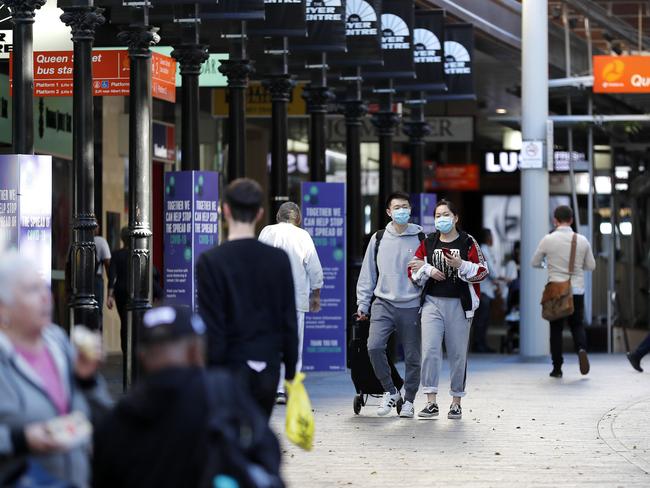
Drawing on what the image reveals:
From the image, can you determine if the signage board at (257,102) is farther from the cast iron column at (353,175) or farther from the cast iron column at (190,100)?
the cast iron column at (190,100)

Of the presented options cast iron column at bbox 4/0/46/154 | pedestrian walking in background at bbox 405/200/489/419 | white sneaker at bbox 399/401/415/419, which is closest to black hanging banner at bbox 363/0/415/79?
pedestrian walking in background at bbox 405/200/489/419

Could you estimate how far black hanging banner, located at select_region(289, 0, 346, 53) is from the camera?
17953 millimetres

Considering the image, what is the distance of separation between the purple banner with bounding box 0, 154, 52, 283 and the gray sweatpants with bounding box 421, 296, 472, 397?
3.25 m

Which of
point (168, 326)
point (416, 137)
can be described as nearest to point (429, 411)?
point (168, 326)

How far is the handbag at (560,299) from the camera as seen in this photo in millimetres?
18031

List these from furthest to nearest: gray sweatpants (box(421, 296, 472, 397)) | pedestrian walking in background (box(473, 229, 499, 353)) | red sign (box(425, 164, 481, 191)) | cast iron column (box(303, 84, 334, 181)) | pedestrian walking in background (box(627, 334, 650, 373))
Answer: red sign (box(425, 164, 481, 191)) < pedestrian walking in background (box(473, 229, 499, 353)) < cast iron column (box(303, 84, 334, 181)) < pedestrian walking in background (box(627, 334, 650, 373)) < gray sweatpants (box(421, 296, 472, 397))

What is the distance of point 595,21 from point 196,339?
2336 cm

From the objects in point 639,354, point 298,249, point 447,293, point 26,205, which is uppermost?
point 26,205

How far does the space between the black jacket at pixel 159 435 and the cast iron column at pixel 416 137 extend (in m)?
21.2

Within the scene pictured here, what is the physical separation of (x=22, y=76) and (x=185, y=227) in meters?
2.72

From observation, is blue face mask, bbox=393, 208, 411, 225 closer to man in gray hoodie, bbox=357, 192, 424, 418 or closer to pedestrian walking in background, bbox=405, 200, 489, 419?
man in gray hoodie, bbox=357, 192, 424, 418

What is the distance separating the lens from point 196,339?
16.4ft

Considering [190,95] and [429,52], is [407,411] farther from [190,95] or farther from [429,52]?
[429,52]

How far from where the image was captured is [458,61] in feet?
77.3
